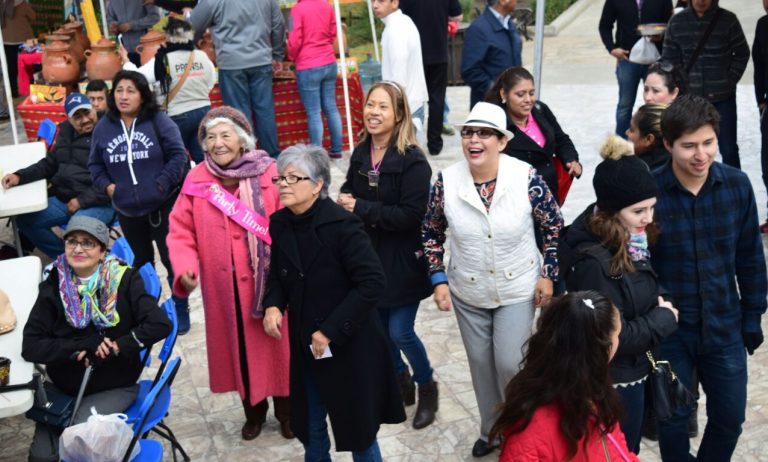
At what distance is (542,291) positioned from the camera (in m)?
4.29

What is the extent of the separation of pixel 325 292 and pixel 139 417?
109cm

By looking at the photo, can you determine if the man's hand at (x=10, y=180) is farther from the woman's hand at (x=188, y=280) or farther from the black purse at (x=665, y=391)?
the black purse at (x=665, y=391)

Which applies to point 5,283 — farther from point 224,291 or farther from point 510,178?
point 510,178

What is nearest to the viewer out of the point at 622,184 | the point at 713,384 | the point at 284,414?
the point at 622,184

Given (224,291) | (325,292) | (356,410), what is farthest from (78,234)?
(356,410)

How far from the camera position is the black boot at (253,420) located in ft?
16.5

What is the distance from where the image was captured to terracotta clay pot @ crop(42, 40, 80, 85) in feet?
32.4

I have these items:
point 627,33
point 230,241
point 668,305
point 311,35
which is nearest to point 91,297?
point 230,241

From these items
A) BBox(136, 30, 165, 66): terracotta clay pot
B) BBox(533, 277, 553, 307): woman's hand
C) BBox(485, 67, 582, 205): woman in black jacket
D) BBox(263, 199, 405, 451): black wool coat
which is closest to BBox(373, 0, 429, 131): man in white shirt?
BBox(136, 30, 165, 66): terracotta clay pot

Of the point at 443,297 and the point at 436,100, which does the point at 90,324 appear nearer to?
the point at 443,297

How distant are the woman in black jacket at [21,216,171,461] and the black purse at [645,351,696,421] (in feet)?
7.08

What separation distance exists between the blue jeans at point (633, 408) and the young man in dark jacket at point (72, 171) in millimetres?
4420

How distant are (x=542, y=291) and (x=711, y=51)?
388cm

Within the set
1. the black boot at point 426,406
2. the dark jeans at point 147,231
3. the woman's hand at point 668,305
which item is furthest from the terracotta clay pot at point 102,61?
the woman's hand at point 668,305
